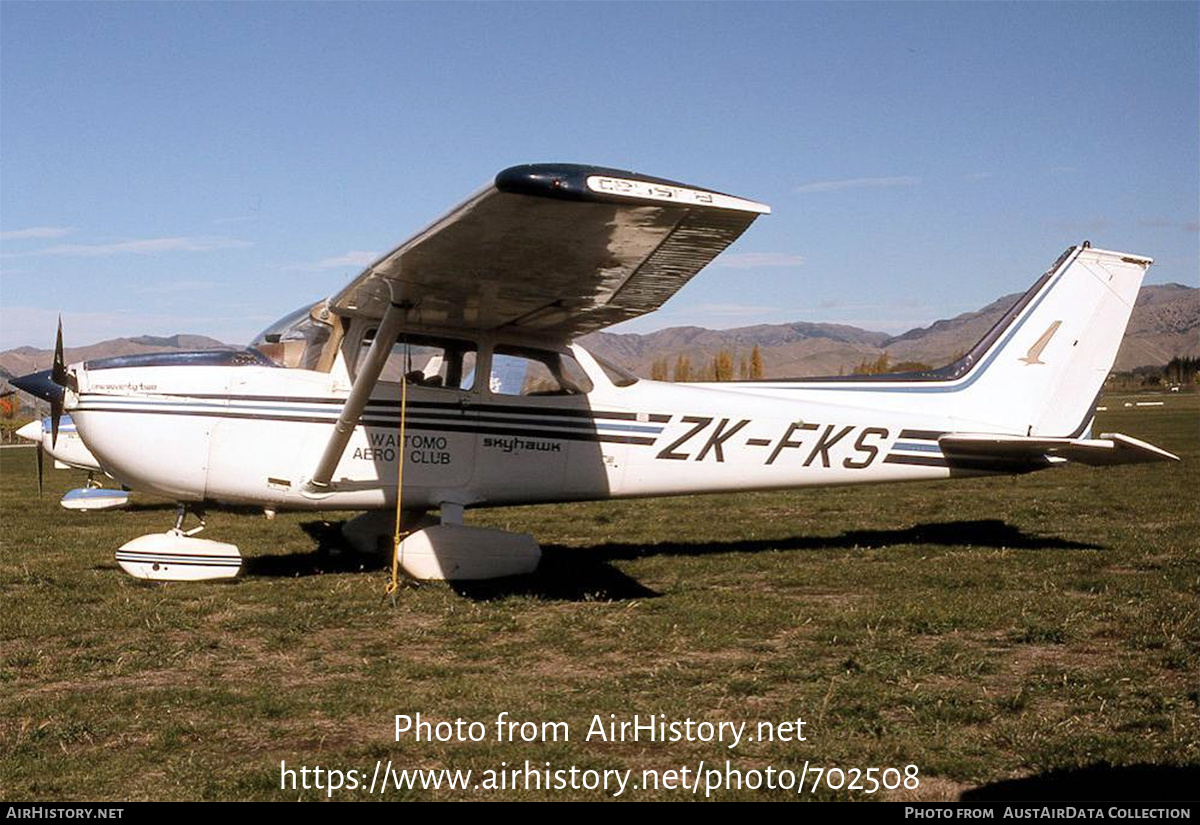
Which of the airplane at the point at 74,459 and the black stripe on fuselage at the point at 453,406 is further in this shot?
the airplane at the point at 74,459

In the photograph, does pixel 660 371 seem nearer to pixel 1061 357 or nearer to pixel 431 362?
pixel 1061 357

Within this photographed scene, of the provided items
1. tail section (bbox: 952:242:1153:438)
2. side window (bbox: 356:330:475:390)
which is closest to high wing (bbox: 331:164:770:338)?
side window (bbox: 356:330:475:390)

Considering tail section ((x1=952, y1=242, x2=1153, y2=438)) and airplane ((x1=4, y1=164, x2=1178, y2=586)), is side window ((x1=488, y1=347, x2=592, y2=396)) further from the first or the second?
tail section ((x1=952, y1=242, x2=1153, y2=438))

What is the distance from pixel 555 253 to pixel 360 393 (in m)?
1.87

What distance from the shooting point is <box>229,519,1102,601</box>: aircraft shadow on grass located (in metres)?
7.67

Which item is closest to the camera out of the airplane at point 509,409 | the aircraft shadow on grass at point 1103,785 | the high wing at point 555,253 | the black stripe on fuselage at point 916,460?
the aircraft shadow on grass at point 1103,785

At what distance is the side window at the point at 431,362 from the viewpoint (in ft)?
26.7

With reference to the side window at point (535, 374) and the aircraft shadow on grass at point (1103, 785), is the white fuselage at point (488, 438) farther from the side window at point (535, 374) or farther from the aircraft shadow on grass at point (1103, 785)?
the aircraft shadow on grass at point (1103, 785)

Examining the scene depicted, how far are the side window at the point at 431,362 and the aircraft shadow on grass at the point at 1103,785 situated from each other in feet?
17.6

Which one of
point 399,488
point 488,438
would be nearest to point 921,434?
point 488,438

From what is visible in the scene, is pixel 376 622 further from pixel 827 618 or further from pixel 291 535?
pixel 291 535

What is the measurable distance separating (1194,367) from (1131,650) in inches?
6297

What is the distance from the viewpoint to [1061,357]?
955 centimetres

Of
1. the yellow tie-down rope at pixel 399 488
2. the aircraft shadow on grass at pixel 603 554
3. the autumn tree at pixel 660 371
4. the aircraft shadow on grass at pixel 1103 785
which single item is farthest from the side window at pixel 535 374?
the autumn tree at pixel 660 371
